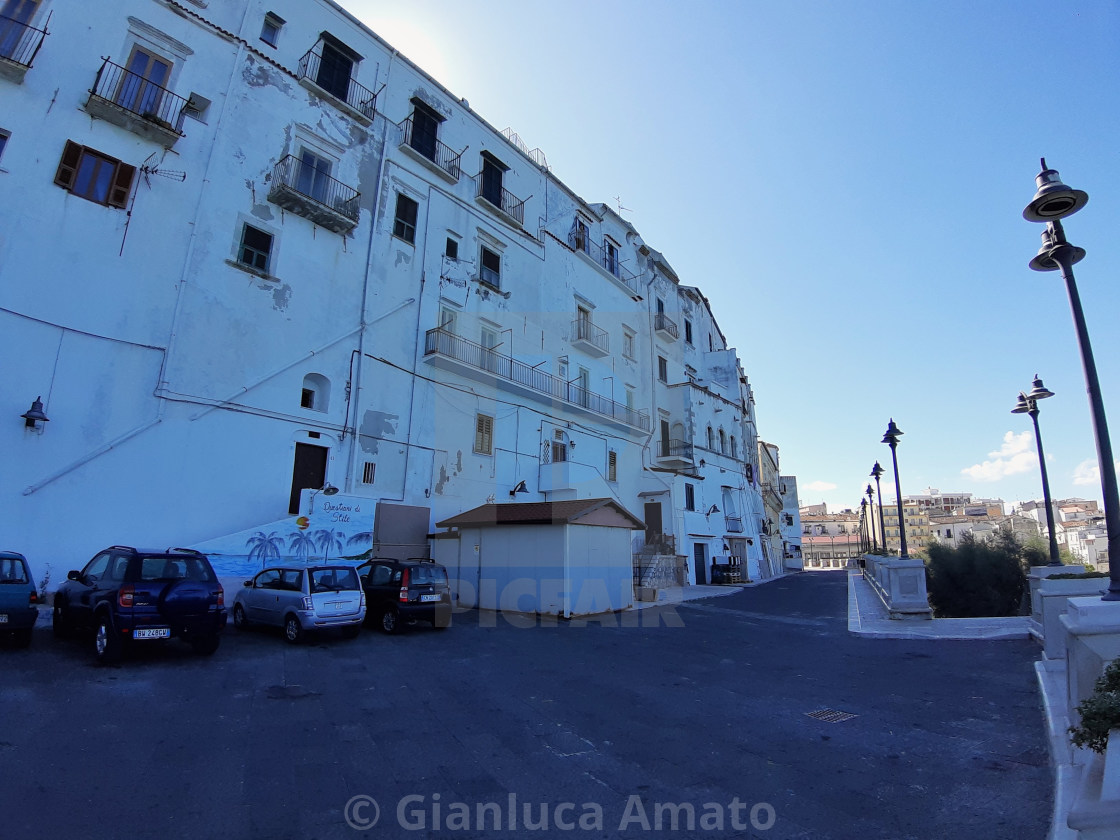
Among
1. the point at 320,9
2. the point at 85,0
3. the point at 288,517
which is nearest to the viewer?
the point at 85,0

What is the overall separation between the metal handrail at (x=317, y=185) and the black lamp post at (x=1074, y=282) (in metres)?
17.4

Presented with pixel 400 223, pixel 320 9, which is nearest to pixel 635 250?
pixel 400 223

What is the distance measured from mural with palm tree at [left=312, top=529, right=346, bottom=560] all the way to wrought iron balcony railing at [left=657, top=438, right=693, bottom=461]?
20164 mm

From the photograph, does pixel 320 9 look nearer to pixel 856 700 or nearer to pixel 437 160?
pixel 437 160

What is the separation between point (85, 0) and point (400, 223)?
960 cm

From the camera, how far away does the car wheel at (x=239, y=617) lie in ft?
38.4

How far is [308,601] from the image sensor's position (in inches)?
406

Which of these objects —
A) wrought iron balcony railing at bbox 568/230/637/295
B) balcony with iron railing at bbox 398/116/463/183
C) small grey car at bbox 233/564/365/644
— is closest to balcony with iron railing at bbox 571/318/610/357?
wrought iron balcony railing at bbox 568/230/637/295

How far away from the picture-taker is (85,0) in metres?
14.3

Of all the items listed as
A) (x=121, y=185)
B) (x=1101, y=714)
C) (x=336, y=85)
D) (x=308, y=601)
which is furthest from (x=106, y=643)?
(x=336, y=85)

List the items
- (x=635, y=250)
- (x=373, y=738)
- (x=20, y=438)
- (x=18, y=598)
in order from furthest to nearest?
(x=635, y=250) → (x=20, y=438) → (x=18, y=598) → (x=373, y=738)

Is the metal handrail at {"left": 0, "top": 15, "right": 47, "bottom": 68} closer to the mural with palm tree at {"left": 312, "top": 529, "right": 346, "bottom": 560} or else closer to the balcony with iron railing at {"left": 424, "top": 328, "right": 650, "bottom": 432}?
the balcony with iron railing at {"left": 424, "top": 328, "right": 650, "bottom": 432}

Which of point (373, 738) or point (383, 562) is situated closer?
point (373, 738)

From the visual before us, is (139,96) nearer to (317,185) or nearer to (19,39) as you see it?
(19,39)
